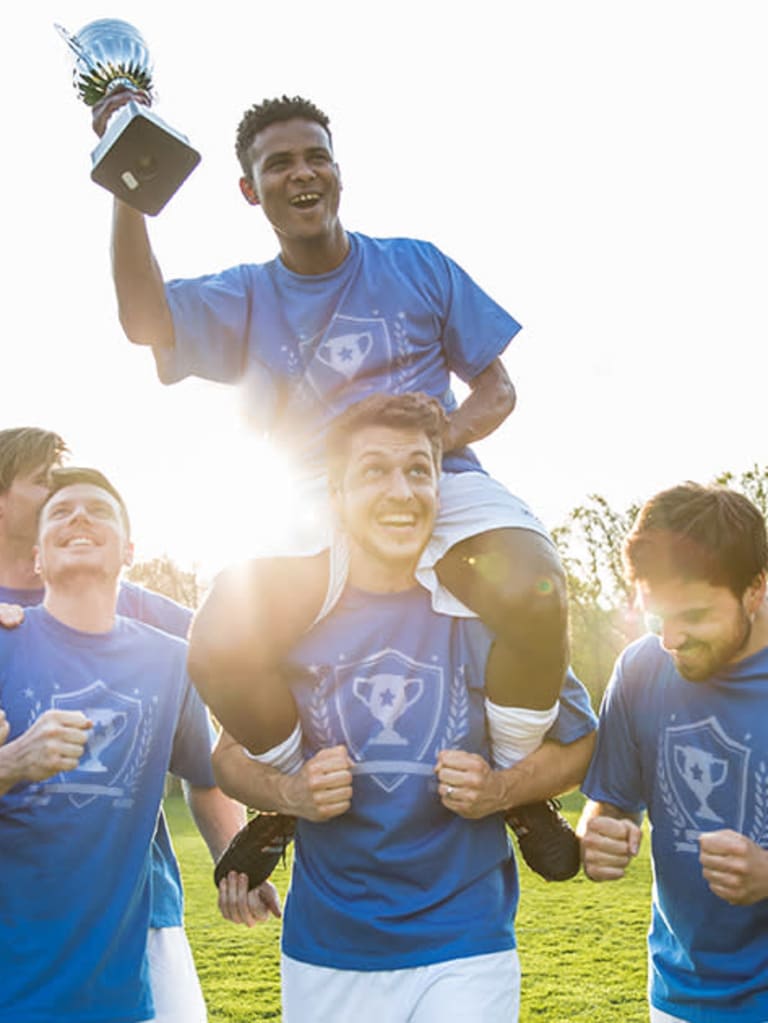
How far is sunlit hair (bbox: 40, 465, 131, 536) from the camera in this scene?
3988 mm

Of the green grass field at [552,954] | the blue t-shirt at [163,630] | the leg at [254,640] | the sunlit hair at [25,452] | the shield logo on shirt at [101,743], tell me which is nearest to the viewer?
the leg at [254,640]

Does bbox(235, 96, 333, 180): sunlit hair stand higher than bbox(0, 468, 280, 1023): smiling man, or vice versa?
bbox(235, 96, 333, 180): sunlit hair

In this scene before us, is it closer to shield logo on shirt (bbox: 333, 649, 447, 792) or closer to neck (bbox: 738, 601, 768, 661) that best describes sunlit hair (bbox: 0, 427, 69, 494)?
shield logo on shirt (bbox: 333, 649, 447, 792)

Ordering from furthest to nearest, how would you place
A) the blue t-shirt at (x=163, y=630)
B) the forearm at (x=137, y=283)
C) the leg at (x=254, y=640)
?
the blue t-shirt at (x=163, y=630) → the forearm at (x=137, y=283) → the leg at (x=254, y=640)

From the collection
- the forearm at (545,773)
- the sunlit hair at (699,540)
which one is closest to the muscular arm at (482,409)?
the sunlit hair at (699,540)

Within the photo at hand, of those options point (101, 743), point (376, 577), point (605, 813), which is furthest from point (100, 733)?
point (605, 813)

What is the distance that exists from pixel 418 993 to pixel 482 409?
178cm

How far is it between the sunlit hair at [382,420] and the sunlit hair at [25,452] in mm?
1671

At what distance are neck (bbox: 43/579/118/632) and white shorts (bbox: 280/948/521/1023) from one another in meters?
1.28

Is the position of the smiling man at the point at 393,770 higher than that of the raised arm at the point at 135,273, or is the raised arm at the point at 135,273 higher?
the raised arm at the point at 135,273

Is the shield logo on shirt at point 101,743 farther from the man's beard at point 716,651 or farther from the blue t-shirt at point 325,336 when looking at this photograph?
the man's beard at point 716,651

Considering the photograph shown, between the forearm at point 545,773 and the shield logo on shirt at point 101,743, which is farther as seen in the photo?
the shield logo on shirt at point 101,743

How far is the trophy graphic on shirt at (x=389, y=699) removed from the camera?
3.29m

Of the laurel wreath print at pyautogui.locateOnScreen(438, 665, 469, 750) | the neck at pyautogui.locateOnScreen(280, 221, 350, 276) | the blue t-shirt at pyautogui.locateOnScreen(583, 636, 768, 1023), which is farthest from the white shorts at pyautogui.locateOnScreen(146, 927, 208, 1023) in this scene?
the neck at pyautogui.locateOnScreen(280, 221, 350, 276)
